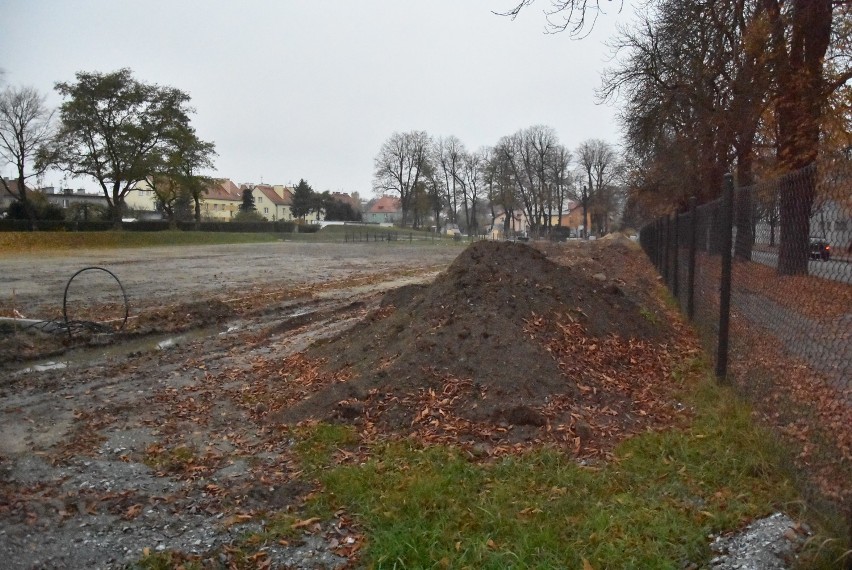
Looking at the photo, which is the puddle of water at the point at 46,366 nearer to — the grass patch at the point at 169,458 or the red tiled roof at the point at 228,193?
the grass patch at the point at 169,458

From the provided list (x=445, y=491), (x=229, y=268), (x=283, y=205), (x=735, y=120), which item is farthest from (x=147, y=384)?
(x=283, y=205)

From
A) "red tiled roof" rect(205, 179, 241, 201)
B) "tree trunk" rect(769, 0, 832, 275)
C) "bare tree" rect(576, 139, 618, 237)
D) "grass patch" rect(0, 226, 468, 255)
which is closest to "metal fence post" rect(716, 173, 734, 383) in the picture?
"tree trunk" rect(769, 0, 832, 275)

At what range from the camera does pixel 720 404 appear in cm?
596

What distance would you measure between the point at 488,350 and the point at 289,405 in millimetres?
2017

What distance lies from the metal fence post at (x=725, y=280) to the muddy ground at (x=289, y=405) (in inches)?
24.9

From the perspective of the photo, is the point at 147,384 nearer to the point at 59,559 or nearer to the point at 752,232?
the point at 59,559

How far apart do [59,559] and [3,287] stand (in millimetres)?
20151

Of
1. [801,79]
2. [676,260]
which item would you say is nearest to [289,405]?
[676,260]

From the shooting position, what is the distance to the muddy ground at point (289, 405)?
4.35 metres

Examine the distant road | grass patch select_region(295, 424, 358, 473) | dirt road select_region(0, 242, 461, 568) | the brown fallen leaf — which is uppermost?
the distant road

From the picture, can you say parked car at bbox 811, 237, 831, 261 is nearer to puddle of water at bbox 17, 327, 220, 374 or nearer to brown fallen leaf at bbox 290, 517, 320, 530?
brown fallen leaf at bbox 290, 517, 320, 530

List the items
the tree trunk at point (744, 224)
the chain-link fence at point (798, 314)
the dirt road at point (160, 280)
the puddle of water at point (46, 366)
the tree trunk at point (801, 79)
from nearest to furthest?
the chain-link fence at point (798, 314), the tree trunk at point (744, 224), the puddle of water at point (46, 366), the tree trunk at point (801, 79), the dirt road at point (160, 280)

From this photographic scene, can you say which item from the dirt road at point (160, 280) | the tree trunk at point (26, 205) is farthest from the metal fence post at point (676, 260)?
the tree trunk at point (26, 205)

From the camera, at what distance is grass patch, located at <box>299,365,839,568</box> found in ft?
12.2
